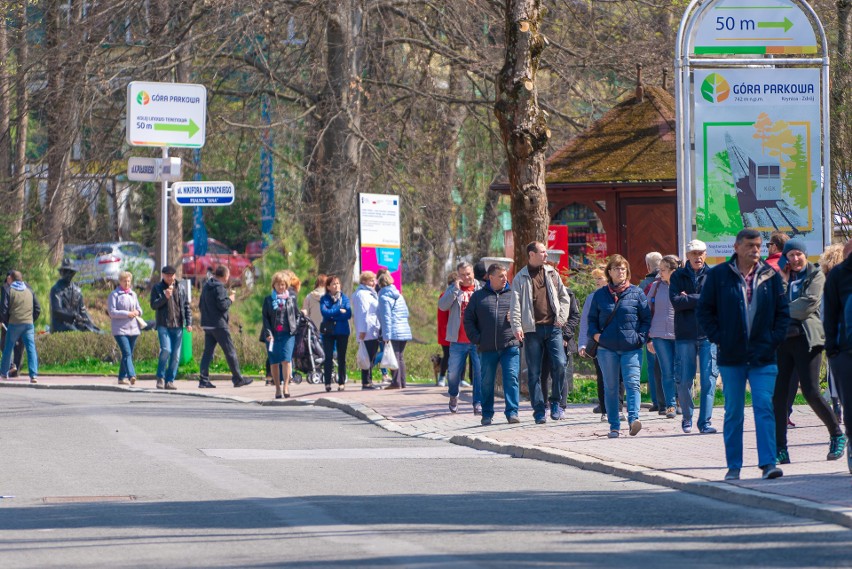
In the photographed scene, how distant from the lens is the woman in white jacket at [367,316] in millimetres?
21375

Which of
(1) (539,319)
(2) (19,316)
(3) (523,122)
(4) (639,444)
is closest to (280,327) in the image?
(3) (523,122)

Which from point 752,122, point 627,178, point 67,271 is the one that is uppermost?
point 752,122

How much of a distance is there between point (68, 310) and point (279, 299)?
888 centimetres

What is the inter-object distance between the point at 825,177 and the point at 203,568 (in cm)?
1194

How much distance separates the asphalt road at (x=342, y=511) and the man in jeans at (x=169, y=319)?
6.92m

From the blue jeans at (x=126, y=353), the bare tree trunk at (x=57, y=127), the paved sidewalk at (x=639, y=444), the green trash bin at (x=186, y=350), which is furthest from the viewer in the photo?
the green trash bin at (x=186, y=350)

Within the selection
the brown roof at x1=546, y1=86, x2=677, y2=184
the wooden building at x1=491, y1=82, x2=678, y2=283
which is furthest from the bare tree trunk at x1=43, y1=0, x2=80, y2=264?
the brown roof at x1=546, y1=86, x2=677, y2=184

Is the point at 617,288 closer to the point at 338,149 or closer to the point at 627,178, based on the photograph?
the point at 627,178

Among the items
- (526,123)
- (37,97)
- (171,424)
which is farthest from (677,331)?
(37,97)

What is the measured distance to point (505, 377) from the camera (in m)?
16.0

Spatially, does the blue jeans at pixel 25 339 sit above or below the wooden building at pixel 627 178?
below

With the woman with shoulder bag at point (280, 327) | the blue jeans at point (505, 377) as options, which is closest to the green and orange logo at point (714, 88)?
the blue jeans at point (505, 377)

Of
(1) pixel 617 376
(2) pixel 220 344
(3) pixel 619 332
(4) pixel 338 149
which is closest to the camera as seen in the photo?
(3) pixel 619 332

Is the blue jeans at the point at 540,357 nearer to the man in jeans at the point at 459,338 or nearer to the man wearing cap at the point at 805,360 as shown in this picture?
the man in jeans at the point at 459,338
